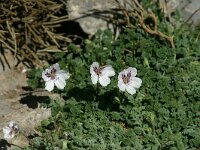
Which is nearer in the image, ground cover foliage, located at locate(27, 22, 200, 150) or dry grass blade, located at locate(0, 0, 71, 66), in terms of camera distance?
ground cover foliage, located at locate(27, 22, 200, 150)

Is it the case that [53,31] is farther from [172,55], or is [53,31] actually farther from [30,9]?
[172,55]

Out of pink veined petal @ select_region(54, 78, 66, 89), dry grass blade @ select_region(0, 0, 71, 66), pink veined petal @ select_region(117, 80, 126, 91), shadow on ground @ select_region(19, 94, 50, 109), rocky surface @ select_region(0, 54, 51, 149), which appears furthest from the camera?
dry grass blade @ select_region(0, 0, 71, 66)

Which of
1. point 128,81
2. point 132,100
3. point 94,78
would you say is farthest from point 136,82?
point 94,78

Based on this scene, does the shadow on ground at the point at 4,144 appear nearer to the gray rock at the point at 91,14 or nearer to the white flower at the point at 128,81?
the white flower at the point at 128,81

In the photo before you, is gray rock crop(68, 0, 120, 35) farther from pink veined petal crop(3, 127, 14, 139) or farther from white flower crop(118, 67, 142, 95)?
pink veined petal crop(3, 127, 14, 139)

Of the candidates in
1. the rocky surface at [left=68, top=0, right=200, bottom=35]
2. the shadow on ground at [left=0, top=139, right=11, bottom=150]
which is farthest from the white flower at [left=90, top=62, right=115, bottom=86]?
the rocky surface at [left=68, top=0, right=200, bottom=35]

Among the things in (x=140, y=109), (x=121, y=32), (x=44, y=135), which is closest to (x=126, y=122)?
(x=140, y=109)
